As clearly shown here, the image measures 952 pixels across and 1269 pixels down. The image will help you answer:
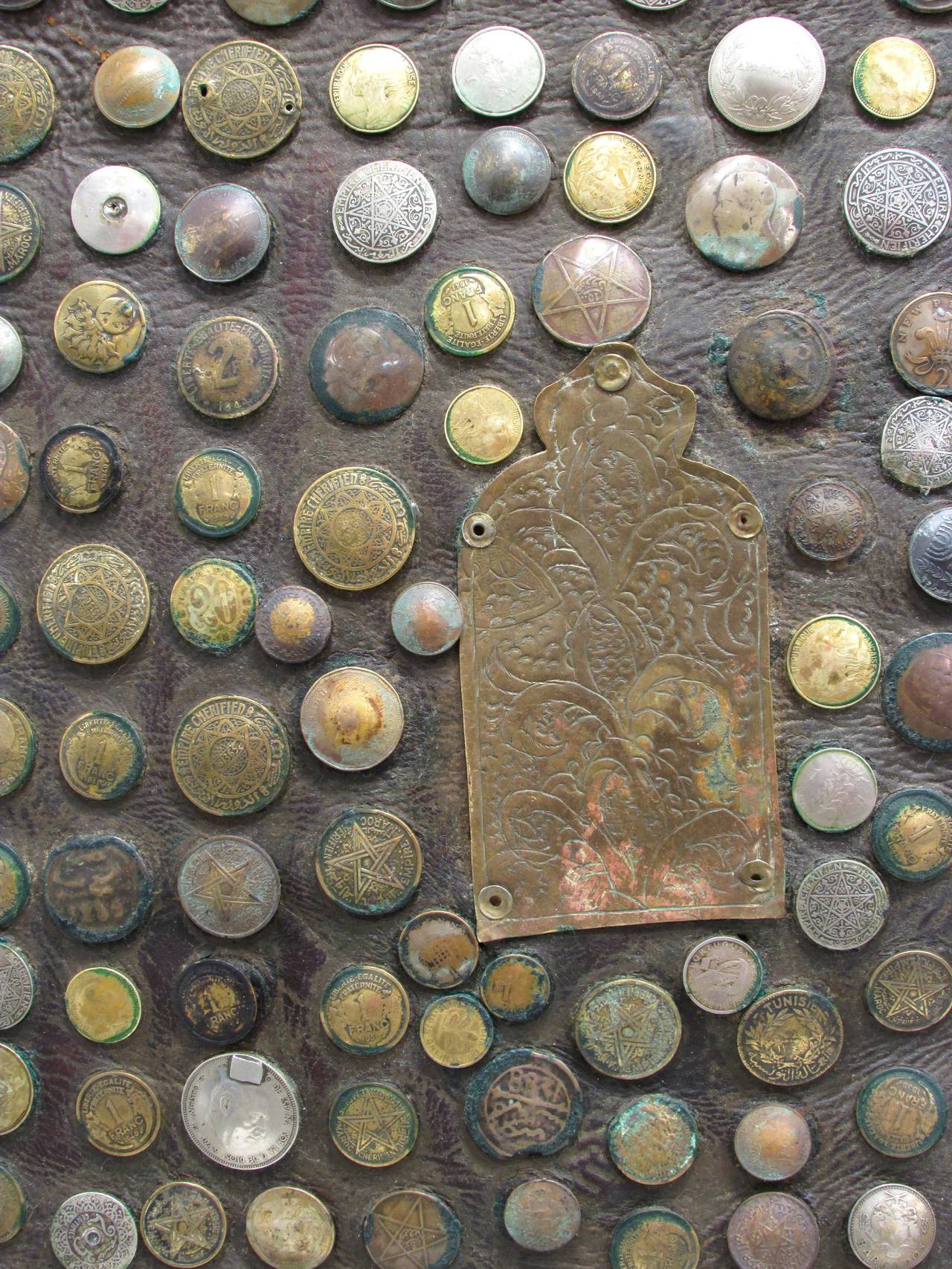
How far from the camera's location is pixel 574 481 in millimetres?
2314

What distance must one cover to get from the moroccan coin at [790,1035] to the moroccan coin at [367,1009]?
805 millimetres

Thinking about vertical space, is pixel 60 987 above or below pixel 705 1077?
above

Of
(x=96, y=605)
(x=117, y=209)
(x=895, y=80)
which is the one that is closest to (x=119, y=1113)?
(x=96, y=605)

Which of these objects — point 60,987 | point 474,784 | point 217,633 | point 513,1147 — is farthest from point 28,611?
point 513,1147

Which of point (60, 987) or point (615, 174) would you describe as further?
point (60, 987)

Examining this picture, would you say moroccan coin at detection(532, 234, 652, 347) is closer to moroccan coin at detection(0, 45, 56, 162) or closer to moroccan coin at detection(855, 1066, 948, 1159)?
moroccan coin at detection(0, 45, 56, 162)

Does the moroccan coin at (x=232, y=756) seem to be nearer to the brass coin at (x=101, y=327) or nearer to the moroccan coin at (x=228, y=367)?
the moroccan coin at (x=228, y=367)

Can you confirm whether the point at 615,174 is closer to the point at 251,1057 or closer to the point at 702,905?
the point at 702,905

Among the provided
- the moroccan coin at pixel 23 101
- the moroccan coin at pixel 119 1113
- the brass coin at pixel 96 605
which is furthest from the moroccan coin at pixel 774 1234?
the moroccan coin at pixel 23 101

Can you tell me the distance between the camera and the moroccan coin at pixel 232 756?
7.68ft

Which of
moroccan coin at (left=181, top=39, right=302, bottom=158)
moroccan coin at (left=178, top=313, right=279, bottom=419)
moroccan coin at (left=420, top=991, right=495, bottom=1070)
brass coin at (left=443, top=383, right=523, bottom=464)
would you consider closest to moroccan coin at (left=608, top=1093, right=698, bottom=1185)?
moroccan coin at (left=420, top=991, right=495, bottom=1070)

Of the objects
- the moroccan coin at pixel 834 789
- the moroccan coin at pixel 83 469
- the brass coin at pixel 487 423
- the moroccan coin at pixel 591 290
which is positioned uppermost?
the moroccan coin at pixel 591 290

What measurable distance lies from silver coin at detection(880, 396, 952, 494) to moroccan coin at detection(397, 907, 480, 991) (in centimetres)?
147

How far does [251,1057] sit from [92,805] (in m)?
0.71
